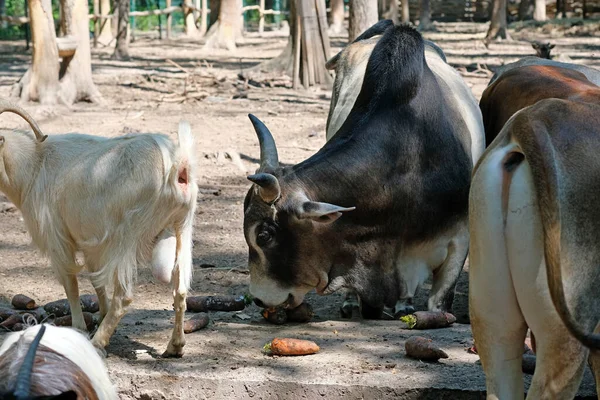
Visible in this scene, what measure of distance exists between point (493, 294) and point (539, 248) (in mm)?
273

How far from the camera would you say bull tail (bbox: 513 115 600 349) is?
3283 mm

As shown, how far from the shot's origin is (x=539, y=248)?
3516mm

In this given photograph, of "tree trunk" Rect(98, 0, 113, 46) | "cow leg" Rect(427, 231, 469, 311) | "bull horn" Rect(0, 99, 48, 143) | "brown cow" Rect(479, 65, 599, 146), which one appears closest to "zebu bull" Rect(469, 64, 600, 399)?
"brown cow" Rect(479, 65, 599, 146)

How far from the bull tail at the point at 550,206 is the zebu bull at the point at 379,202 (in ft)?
7.01

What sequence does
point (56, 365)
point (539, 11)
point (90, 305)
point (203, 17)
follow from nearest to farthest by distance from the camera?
point (56, 365) → point (90, 305) → point (203, 17) → point (539, 11)

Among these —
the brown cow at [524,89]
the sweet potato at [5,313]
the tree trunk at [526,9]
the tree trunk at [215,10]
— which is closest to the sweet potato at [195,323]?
the sweet potato at [5,313]

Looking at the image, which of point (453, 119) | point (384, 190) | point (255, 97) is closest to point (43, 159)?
point (384, 190)

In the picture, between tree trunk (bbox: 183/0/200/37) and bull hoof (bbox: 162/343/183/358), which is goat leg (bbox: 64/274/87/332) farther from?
tree trunk (bbox: 183/0/200/37)

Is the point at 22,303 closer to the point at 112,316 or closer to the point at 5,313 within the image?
the point at 5,313

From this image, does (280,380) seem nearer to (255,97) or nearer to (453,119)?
(453,119)

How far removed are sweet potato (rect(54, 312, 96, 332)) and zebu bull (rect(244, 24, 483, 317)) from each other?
96cm

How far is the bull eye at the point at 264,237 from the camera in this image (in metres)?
5.66

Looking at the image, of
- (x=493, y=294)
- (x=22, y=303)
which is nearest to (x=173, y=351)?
(x=22, y=303)

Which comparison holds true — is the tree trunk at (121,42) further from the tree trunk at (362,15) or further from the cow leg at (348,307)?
the cow leg at (348,307)
